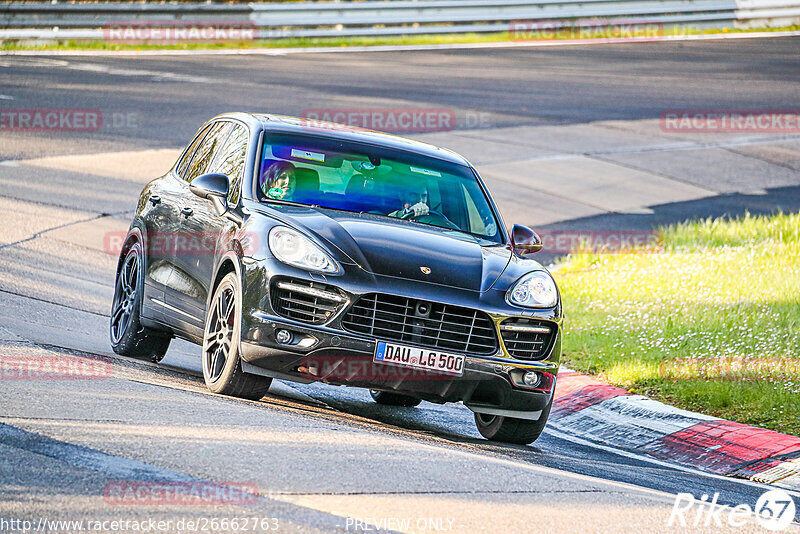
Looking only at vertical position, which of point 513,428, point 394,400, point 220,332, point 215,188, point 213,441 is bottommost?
point 394,400

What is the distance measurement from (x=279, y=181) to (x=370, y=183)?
60 cm

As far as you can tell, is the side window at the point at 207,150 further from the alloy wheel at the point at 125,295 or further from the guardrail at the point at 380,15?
the guardrail at the point at 380,15

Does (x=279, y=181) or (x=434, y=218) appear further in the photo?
(x=434, y=218)

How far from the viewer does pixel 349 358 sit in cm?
670

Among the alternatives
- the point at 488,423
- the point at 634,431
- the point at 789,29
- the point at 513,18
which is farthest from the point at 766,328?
the point at 789,29

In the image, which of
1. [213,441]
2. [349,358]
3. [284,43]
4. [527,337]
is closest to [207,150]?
[349,358]

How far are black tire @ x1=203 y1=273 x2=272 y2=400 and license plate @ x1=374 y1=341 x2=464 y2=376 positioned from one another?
32.4 inches

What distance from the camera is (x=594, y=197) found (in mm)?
17969

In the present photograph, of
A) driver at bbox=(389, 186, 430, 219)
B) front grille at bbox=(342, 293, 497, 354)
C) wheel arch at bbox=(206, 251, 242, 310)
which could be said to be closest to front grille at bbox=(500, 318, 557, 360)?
front grille at bbox=(342, 293, 497, 354)

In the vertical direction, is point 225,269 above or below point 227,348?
above

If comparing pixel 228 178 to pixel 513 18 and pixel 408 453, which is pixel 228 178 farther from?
pixel 513 18

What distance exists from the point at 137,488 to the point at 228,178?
10.6 ft

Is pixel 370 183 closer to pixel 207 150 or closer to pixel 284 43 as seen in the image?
pixel 207 150

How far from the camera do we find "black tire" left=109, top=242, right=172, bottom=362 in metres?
8.67
